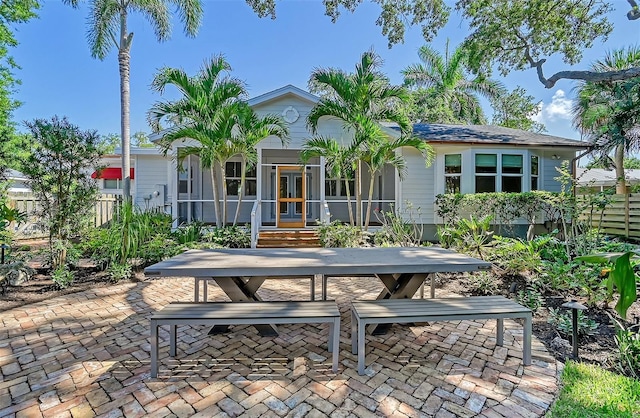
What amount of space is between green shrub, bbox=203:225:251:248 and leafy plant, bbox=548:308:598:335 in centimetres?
733

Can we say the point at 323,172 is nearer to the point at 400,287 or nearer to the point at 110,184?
the point at 400,287

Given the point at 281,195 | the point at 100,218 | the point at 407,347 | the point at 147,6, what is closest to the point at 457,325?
the point at 407,347

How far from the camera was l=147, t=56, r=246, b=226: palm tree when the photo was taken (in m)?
8.84

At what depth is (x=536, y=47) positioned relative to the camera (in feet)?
37.7

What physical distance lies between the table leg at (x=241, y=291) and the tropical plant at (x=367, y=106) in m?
6.24

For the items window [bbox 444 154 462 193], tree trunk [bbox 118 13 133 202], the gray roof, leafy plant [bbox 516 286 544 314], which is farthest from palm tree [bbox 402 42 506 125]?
leafy plant [bbox 516 286 544 314]

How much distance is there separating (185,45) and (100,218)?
304 inches

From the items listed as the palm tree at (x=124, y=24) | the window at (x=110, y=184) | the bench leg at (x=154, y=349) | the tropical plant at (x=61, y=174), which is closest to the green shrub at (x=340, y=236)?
the tropical plant at (x=61, y=174)

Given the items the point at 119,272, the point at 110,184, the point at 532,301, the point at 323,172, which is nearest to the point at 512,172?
the point at 323,172

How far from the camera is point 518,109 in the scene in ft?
93.2

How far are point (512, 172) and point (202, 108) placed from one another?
10.4m

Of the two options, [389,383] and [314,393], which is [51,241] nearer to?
[314,393]

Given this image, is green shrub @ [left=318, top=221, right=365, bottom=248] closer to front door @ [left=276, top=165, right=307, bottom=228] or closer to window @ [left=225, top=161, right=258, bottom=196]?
front door @ [left=276, top=165, right=307, bottom=228]

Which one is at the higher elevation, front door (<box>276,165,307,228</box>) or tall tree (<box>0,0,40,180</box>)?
tall tree (<box>0,0,40,180</box>)
